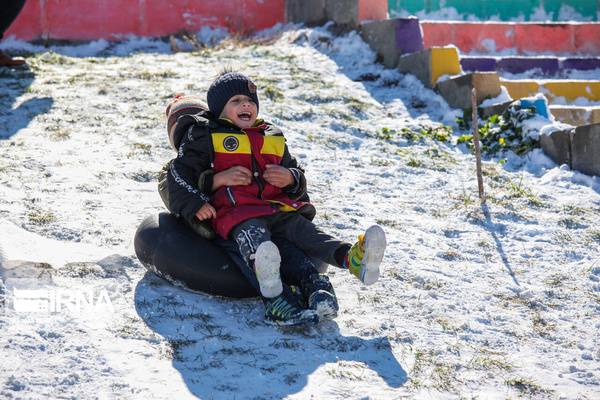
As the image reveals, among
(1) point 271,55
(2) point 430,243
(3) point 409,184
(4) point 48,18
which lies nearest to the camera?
(2) point 430,243

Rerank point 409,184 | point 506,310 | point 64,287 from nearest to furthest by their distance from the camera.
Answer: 1. point 64,287
2. point 506,310
3. point 409,184

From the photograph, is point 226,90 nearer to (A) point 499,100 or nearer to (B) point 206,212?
(B) point 206,212

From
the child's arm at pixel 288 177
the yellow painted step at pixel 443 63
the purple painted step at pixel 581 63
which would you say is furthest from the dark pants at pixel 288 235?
the purple painted step at pixel 581 63

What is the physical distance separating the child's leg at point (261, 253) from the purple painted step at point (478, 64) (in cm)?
504

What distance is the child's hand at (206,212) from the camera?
12.6 feet

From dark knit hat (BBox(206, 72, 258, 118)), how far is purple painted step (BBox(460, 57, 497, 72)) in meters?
4.66

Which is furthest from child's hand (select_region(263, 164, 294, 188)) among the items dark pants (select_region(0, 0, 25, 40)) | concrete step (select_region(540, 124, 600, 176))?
dark pants (select_region(0, 0, 25, 40))

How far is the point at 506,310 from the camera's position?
3990 mm

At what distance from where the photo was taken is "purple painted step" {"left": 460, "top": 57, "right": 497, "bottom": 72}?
8.41 metres

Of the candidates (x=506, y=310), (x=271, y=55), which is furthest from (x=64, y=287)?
(x=271, y=55)

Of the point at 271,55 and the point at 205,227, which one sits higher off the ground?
the point at 271,55

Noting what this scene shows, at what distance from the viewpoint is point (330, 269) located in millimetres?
4363

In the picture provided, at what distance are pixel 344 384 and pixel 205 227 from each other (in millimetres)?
1174

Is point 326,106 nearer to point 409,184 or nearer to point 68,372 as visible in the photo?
point 409,184
